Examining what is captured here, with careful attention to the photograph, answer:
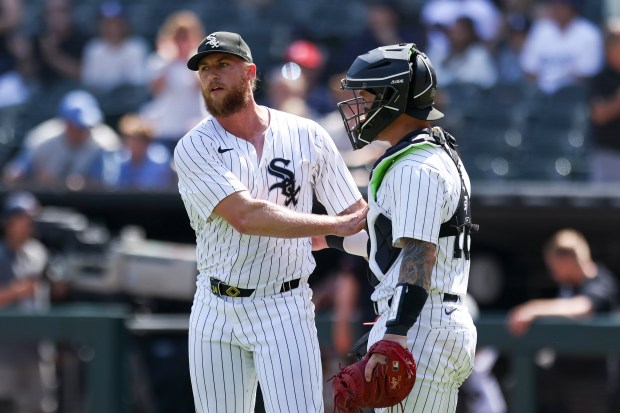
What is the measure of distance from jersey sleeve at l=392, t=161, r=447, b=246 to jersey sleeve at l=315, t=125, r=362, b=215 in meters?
0.74

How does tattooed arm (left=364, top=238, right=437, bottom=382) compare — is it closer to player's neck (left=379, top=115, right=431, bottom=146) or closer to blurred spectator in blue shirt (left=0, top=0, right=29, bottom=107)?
player's neck (left=379, top=115, right=431, bottom=146)

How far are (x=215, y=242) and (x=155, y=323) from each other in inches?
117

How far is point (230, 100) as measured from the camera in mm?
4250

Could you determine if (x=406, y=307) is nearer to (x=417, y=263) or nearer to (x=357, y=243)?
(x=417, y=263)

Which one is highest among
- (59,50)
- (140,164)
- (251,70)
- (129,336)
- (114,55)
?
(59,50)

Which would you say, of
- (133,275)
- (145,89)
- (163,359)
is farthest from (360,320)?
(145,89)

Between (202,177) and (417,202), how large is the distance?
Answer: 890mm

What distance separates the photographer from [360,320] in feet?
22.3

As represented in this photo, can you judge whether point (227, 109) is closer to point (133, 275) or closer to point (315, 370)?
point (315, 370)

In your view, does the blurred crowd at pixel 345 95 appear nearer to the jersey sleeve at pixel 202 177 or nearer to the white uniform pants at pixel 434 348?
the jersey sleeve at pixel 202 177

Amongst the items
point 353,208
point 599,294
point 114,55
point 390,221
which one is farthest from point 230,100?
point 114,55

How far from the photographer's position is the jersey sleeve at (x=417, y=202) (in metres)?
3.63

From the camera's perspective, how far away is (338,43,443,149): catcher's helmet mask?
382 centimetres

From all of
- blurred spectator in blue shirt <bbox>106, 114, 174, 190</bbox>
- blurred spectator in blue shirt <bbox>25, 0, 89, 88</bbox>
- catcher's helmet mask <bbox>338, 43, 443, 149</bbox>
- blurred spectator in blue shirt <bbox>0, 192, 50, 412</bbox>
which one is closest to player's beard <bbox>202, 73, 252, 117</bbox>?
catcher's helmet mask <bbox>338, 43, 443, 149</bbox>
